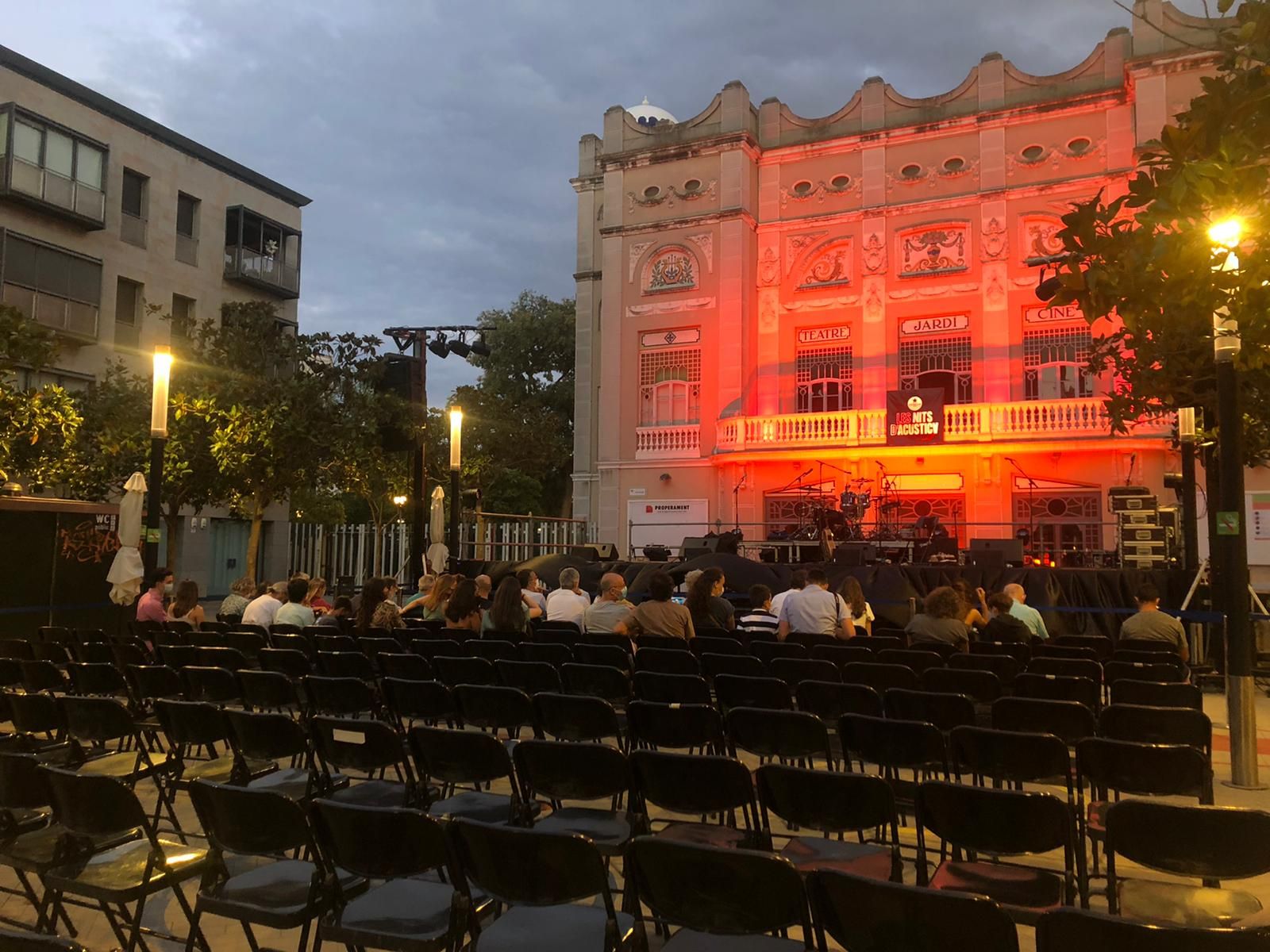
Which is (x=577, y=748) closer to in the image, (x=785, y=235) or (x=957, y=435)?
(x=957, y=435)

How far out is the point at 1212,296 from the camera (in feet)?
17.8

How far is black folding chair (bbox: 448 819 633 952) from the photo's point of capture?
2637 millimetres

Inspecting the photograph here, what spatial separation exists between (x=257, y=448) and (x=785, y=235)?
14656mm

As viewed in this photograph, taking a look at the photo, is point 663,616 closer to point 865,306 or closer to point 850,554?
point 850,554

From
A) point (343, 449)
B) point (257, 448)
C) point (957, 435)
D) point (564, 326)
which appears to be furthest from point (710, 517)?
point (564, 326)

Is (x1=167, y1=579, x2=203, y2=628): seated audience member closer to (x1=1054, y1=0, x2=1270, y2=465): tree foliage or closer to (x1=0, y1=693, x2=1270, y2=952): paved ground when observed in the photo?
(x1=0, y1=693, x2=1270, y2=952): paved ground

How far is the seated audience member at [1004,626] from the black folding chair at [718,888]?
602 cm

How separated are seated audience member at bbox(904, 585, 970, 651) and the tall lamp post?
6.31 ft

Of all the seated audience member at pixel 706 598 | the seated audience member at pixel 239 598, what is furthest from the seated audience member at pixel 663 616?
the seated audience member at pixel 239 598

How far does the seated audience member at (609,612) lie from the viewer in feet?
27.1

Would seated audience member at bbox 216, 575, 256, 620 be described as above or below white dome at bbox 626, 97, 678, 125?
below

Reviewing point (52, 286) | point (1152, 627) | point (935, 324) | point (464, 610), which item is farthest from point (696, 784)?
point (52, 286)

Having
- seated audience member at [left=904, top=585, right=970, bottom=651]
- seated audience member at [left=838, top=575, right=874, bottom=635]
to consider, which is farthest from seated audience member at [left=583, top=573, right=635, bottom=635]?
seated audience member at [left=904, top=585, right=970, bottom=651]

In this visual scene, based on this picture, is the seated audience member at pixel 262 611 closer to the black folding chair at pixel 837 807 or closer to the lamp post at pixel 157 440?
the lamp post at pixel 157 440
